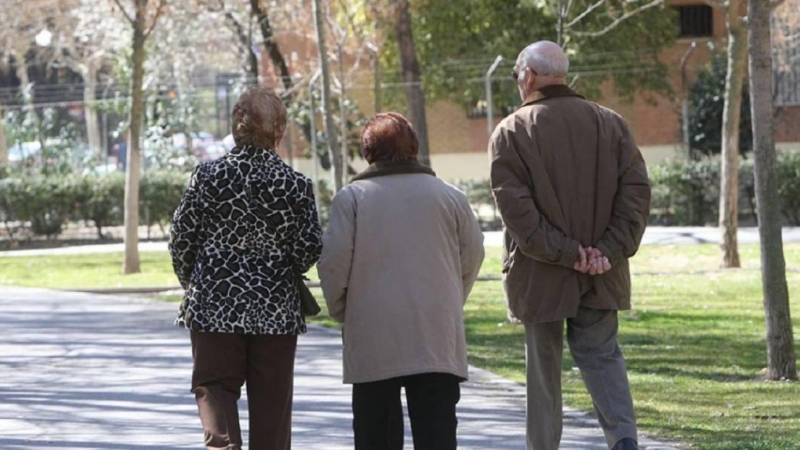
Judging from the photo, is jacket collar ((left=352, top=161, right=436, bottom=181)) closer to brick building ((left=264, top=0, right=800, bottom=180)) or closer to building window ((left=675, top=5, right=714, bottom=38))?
brick building ((left=264, top=0, right=800, bottom=180))

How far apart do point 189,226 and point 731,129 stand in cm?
1425

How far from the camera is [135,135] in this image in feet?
73.0

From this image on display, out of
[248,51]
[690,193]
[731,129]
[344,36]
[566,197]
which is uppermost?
[344,36]

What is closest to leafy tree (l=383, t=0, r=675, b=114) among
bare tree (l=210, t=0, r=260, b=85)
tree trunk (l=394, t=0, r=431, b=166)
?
bare tree (l=210, t=0, r=260, b=85)

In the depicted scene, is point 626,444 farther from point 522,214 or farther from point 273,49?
point 273,49

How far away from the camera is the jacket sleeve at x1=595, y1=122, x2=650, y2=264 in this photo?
676 centimetres

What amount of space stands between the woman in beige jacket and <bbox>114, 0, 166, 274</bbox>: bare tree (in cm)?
1559

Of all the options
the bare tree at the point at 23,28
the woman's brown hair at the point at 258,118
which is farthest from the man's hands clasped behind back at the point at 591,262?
the bare tree at the point at 23,28

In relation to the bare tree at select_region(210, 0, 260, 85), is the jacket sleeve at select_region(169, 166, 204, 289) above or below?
below

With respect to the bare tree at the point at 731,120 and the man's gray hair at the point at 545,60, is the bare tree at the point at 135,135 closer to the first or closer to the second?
the bare tree at the point at 731,120

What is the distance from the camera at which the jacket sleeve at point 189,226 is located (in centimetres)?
636

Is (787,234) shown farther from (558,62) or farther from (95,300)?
(558,62)

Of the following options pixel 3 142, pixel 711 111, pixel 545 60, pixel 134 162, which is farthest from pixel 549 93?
pixel 3 142

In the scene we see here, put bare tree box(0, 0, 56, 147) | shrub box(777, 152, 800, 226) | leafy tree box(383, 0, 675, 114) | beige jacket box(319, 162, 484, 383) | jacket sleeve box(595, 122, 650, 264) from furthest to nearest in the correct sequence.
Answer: bare tree box(0, 0, 56, 147) → leafy tree box(383, 0, 675, 114) → shrub box(777, 152, 800, 226) → jacket sleeve box(595, 122, 650, 264) → beige jacket box(319, 162, 484, 383)
